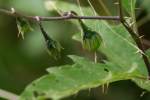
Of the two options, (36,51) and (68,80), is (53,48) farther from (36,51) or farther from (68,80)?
(36,51)

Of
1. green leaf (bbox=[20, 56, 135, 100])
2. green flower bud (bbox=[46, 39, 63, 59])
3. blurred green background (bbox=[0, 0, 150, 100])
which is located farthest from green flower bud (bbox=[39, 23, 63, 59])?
blurred green background (bbox=[0, 0, 150, 100])

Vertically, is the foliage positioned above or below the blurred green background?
above

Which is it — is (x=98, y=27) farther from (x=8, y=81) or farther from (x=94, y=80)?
(x=8, y=81)

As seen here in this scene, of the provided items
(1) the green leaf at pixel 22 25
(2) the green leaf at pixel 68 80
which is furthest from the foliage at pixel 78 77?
(1) the green leaf at pixel 22 25

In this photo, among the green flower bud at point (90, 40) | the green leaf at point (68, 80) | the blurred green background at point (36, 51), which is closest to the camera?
the green leaf at point (68, 80)

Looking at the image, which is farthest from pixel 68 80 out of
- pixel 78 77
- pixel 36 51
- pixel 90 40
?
pixel 36 51

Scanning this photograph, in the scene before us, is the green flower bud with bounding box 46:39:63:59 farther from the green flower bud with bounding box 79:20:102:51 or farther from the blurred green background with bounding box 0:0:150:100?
the blurred green background with bounding box 0:0:150:100

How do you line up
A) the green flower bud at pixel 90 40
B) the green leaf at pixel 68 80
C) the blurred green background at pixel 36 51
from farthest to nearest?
the blurred green background at pixel 36 51 < the green flower bud at pixel 90 40 < the green leaf at pixel 68 80

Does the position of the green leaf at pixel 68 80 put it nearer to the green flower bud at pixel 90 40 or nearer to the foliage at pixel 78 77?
the foliage at pixel 78 77
